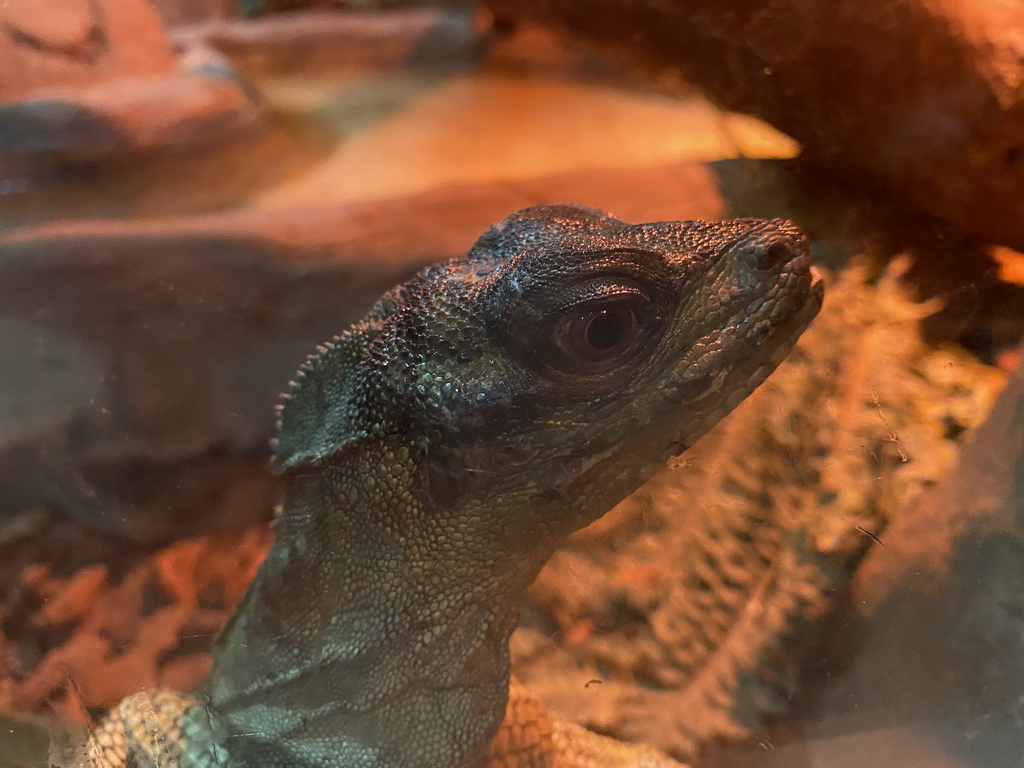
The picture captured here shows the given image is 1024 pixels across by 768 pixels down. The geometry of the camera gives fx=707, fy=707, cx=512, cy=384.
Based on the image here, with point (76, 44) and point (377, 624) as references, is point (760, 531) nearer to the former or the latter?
point (377, 624)

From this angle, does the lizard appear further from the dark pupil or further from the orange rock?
the orange rock

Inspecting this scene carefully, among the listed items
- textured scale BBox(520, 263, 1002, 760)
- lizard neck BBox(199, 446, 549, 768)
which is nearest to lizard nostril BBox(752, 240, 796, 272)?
textured scale BBox(520, 263, 1002, 760)

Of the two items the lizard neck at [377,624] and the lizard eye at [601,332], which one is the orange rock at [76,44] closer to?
the lizard neck at [377,624]

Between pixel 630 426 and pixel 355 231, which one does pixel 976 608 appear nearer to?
pixel 630 426

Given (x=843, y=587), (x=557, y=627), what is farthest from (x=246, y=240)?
(x=843, y=587)

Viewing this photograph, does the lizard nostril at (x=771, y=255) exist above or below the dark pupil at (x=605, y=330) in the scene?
above

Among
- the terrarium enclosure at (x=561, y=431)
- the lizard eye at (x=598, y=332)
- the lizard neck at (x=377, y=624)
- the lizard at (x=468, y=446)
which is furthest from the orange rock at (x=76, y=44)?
the lizard eye at (x=598, y=332)
